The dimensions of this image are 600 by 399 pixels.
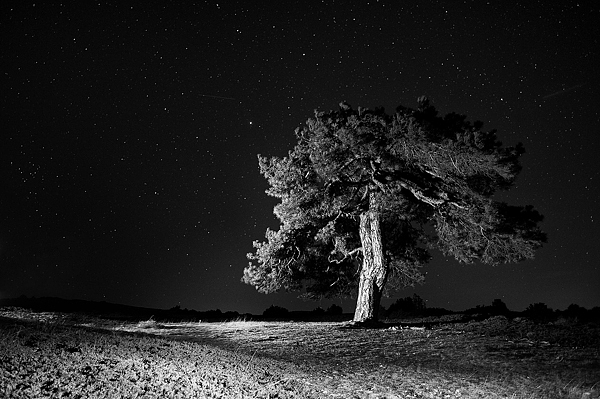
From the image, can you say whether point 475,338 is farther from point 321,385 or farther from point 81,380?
point 81,380

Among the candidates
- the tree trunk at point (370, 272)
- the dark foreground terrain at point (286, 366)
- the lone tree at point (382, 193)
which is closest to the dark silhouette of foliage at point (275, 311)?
the lone tree at point (382, 193)

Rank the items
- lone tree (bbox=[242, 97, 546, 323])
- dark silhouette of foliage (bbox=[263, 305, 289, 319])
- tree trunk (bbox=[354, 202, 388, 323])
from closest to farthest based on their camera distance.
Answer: lone tree (bbox=[242, 97, 546, 323]) < tree trunk (bbox=[354, 202, 388, 323]) < dark silhouette of foliage (bbox=[263, 305, 289, 319])

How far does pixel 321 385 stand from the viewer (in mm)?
6840

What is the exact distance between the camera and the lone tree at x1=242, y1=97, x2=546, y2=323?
16625 mm

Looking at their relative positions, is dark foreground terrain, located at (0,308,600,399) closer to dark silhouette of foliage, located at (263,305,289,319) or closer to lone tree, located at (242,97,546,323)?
lone tree, located at (242,97,546,323)

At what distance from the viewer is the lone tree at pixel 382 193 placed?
54.5 feet

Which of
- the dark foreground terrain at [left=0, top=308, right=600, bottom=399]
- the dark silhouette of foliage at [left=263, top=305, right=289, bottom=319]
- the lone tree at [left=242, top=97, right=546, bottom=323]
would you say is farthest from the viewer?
the dark silhouette of foliage at [left=263, top=305, right=289, bottom=319]

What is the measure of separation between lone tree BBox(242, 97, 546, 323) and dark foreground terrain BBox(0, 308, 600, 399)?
598 centimetres

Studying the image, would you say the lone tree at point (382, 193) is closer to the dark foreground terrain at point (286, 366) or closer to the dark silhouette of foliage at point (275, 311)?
the dark foreground terrain at point (286, 366)

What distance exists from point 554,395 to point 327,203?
12.0 metres

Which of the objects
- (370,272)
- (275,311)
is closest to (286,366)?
(370,272)

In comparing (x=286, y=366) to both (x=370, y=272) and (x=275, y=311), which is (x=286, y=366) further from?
(x=275, y=311)

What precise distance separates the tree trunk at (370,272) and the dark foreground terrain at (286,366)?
562 centimetres

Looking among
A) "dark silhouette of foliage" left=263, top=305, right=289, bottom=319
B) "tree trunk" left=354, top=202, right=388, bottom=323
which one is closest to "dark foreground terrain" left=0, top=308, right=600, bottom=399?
"tree trunk" left=354, top=202, right=388, bottom=323
